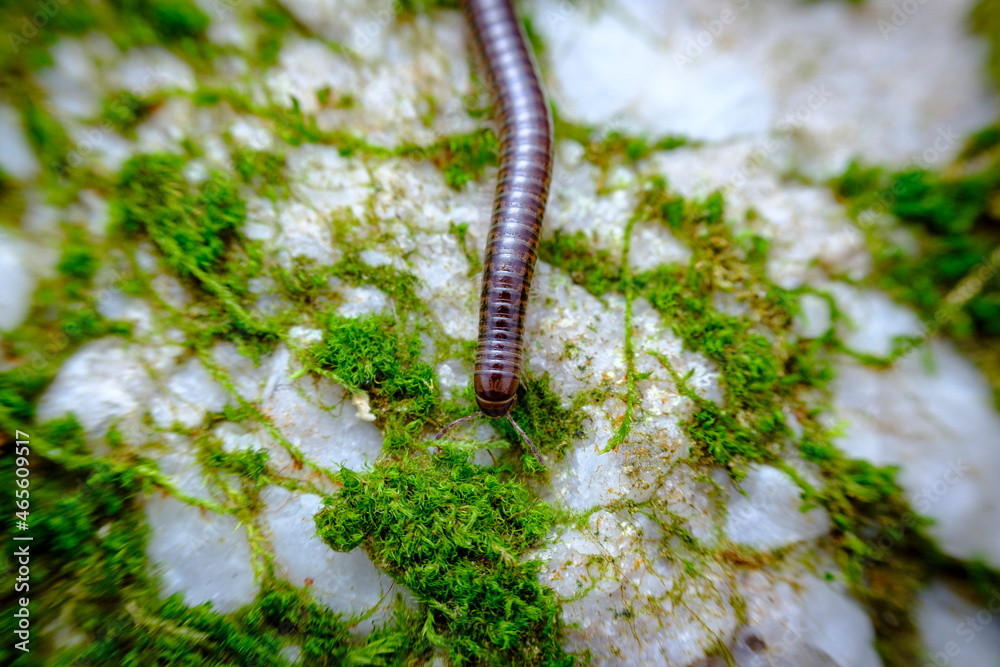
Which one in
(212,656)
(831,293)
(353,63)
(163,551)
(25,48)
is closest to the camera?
(212,656)

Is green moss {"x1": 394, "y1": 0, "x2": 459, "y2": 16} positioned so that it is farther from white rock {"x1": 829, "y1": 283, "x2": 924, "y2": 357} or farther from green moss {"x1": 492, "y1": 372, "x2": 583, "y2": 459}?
white rock {"x1": 829, "y1": 283, "x2": 924, "y2": 357}

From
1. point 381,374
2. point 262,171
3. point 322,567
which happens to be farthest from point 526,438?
point 262,171

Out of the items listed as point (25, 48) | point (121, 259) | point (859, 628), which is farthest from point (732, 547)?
point (25, 48)

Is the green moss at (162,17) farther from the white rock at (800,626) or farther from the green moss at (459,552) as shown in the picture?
the white rock at (800,626)

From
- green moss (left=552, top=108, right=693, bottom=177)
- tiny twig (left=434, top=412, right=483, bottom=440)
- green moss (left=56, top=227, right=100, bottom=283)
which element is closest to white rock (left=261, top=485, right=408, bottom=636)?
tiny twig (left=434, top=412, right=483, bottom=440)

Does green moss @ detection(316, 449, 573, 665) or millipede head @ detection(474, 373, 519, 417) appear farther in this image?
millipede head @ detection(474, 373, 519, 417)

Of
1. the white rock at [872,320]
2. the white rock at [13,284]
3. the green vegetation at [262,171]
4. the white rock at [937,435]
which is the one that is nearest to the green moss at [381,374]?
the green vegetation at [262,171]

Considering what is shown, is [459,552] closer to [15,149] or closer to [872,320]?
[872,320]

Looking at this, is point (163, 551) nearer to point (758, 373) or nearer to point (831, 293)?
point (758, 373)
